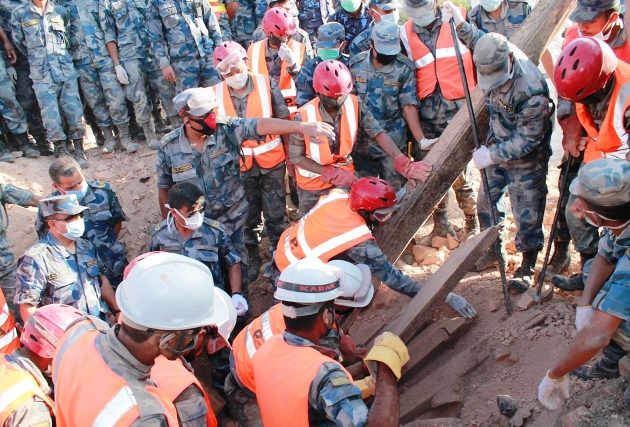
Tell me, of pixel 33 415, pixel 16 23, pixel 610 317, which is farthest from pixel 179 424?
pixel 16 23

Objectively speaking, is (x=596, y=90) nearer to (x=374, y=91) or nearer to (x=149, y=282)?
(x=374, y=91)

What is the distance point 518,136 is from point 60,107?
577cm

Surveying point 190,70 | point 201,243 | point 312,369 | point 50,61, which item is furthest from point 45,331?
point 50,61

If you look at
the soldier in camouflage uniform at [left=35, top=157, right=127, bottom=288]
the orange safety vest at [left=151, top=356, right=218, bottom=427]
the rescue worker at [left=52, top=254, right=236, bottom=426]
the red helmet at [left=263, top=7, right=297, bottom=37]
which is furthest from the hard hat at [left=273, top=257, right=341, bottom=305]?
the red helmet at [left=263, top=7, right=297, bottom=37]

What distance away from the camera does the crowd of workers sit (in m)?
2.68

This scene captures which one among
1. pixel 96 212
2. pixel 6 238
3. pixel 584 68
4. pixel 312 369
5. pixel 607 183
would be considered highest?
pixel 584 68

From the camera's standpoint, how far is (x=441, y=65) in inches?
226

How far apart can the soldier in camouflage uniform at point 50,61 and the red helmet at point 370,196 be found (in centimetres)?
459

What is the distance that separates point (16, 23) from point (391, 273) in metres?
5.75

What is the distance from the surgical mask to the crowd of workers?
2 centimetres

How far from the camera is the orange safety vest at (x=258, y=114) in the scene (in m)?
5.91

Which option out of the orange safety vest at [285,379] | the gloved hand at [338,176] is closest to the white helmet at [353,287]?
the orange safety vest at [285,379]

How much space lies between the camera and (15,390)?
305 cm

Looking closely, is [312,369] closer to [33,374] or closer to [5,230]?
[33,374]
